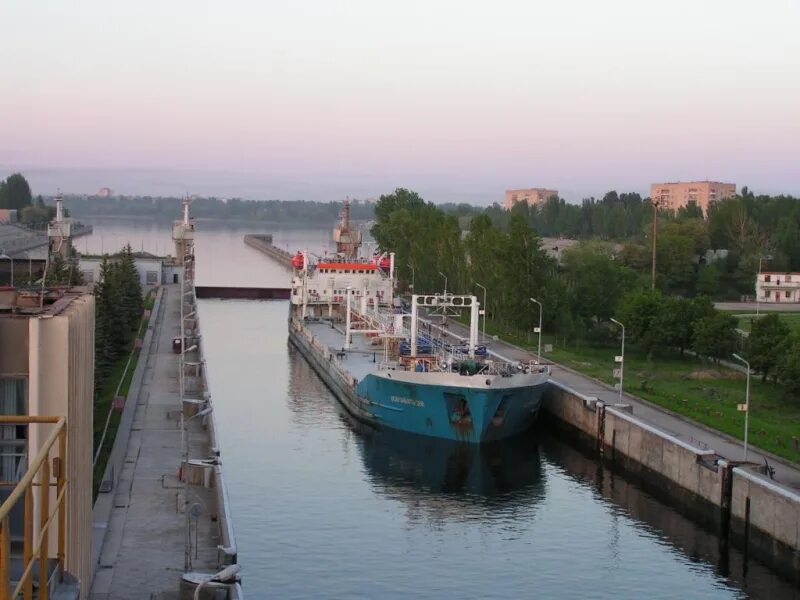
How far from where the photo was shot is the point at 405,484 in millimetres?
31188

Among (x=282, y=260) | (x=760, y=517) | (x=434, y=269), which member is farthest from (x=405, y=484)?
(x=282, y=260)

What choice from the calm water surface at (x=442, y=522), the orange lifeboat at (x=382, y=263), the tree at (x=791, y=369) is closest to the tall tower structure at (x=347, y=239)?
the orange lifeboat at (x=382, y=263)

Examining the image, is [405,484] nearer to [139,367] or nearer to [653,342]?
[139,367]

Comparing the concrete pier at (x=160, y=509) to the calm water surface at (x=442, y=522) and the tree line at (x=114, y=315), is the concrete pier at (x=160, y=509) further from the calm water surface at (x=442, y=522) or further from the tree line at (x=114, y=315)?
the tree line at (x=114, y=315)

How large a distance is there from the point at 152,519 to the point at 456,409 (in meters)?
15.5

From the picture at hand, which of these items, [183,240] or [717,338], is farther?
[183,240]

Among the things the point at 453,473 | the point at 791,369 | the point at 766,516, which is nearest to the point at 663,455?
the point at 766,516

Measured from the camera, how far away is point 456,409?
35562 millimetres

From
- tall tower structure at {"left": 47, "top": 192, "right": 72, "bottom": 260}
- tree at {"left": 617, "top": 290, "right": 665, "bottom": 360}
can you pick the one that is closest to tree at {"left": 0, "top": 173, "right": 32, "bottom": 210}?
tall tower structure at {"left": 47, "top": 192, "right": 72, "bottom": 260}

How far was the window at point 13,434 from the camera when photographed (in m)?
11.0

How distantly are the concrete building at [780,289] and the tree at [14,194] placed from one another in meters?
136

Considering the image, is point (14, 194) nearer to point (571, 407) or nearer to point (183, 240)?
point (183, 240)

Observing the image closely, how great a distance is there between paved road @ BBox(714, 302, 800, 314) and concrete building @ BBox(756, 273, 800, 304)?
3.05ft

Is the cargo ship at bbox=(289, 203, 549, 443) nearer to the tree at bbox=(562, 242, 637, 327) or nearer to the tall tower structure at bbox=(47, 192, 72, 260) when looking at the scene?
the tree at bbox=(562, 242, 637, 327)
